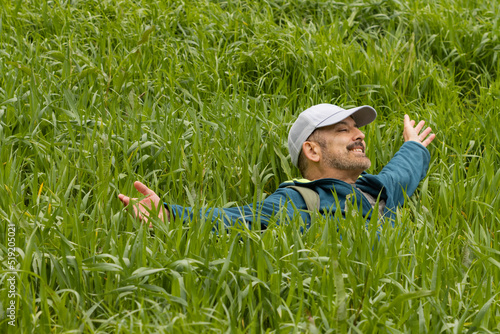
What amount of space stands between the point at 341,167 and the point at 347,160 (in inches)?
1.8

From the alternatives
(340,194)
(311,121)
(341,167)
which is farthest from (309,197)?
(311,121)

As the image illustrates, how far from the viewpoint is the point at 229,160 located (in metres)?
3.25

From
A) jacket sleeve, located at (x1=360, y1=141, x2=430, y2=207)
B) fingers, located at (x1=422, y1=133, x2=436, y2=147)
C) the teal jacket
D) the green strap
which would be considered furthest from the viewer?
fingers, located at (x1=422, y1=133, x2=436, y2=147)

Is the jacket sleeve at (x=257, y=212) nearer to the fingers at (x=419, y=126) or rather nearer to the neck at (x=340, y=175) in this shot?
the neck at (x=340, y=175)

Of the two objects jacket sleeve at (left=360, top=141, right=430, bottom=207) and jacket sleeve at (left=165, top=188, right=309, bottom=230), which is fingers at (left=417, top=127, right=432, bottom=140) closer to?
jacket sleeve at (left=360, top=141, right=430, bottom=207)

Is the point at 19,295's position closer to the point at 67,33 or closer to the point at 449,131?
the point at 449,131

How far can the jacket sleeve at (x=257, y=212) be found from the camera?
253 centimetres

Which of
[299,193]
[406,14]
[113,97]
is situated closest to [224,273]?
[299,193]

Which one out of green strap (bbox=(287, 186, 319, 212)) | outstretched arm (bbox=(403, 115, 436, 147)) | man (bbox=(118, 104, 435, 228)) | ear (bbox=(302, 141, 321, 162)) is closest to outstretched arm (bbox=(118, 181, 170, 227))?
man (bbox=(118, 104, 435, 228))

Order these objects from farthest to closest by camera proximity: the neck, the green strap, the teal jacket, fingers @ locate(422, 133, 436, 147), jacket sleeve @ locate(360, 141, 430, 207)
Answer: fingers @ locate(422, 133, 436, 147) < the neck < jacket sleeve @ locate(360, 141, 430, 207) < the green strap < the teal jacket

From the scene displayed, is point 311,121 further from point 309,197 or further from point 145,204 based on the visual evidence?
point 145,204

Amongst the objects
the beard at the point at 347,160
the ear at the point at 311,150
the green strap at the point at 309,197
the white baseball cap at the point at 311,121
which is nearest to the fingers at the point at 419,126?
the white baseball cap at the point at 311,121

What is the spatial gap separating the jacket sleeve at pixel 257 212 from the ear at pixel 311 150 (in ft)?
1.11

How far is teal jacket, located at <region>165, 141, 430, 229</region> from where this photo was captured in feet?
8.50
